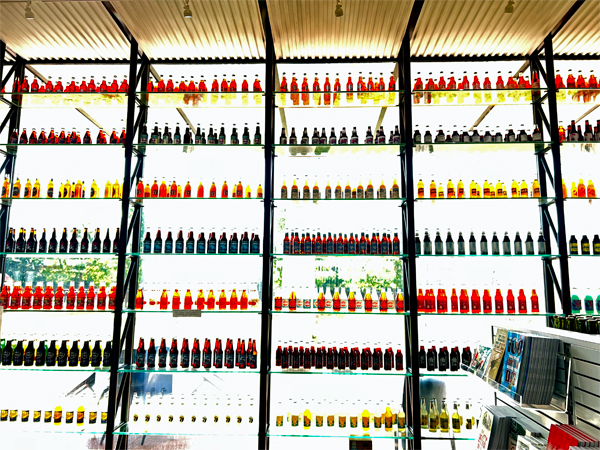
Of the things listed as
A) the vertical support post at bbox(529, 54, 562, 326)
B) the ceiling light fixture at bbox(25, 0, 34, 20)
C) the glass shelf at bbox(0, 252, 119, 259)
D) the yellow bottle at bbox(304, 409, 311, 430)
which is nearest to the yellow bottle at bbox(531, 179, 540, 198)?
the vertical support post at bbox(529, 54, 562, 326)

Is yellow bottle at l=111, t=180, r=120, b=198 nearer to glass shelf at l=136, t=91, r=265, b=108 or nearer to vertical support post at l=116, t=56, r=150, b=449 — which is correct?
vertical support post at l=116, t=56, r=150, b=449

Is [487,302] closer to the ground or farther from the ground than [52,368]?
farther from the ground

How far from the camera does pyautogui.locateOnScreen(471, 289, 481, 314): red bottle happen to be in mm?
3533

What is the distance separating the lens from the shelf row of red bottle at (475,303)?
354cm

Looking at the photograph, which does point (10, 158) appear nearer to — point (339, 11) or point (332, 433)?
point (339, 11)

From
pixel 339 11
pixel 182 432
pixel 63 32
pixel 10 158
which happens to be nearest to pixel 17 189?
pixel 10 158

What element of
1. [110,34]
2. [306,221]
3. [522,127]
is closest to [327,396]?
[306,221]

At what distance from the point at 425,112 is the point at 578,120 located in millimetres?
1446

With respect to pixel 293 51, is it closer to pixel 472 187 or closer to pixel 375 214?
pixel 375 214

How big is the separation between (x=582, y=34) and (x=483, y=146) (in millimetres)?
1262

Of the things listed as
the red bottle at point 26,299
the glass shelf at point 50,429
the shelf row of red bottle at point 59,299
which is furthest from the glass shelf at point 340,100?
the glass shelf at point 50,429

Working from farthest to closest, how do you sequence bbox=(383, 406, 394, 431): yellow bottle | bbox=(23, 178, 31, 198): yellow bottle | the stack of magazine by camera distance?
bbox=(23, 178, 31, 198): yellow bottle → bbox=(383, 406, 394, 431): yellow bottle → the stack of magazine

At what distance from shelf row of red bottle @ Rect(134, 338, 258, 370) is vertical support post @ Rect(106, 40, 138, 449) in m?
0.22

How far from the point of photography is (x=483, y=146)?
3.72m
